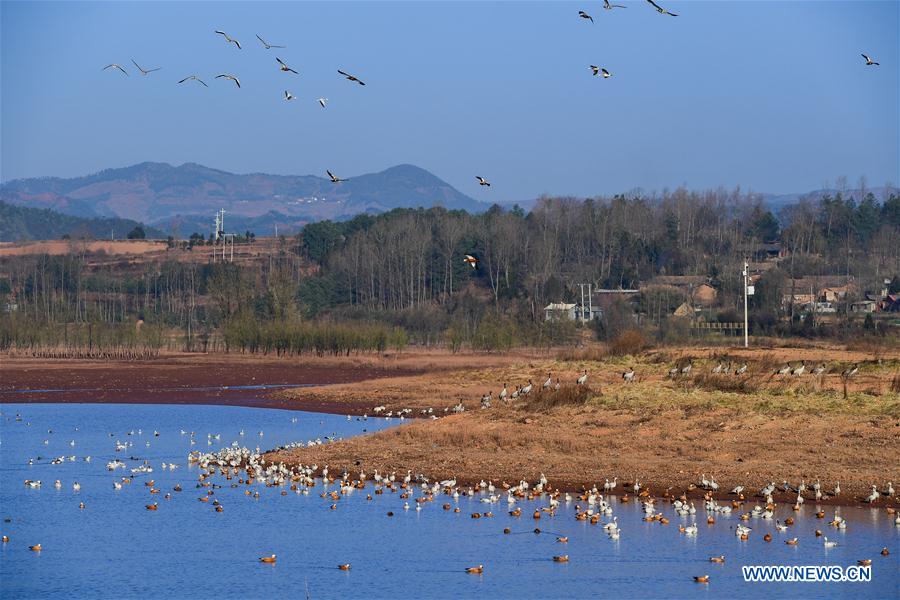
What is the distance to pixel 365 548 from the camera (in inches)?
760

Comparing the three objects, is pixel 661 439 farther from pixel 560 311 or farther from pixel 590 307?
pixel 590 307

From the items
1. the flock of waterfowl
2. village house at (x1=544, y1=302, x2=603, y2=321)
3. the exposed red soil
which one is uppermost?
village house at (x1=544, y1=302, x2=603, y2=321)

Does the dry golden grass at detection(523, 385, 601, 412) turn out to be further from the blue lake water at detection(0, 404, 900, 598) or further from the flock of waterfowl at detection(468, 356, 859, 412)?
the blue lake water at detection(0, 404, 900, 598)

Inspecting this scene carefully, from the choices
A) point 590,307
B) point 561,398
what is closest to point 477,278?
point 590,307

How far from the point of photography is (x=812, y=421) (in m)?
27.4

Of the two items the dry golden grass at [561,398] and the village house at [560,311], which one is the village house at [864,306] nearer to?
the village house at [560,311]

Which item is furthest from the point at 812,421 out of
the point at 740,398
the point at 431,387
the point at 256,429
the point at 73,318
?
the point at 73,318

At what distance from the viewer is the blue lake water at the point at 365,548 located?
1692cm

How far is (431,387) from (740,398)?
18.6m

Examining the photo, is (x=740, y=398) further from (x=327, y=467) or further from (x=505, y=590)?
(x=505, y=590)

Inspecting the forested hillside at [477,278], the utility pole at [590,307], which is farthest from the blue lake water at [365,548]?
the utility pole at [590,307]

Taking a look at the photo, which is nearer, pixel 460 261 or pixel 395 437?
pixel 395 437

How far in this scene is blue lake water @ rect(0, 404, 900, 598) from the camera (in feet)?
55.5

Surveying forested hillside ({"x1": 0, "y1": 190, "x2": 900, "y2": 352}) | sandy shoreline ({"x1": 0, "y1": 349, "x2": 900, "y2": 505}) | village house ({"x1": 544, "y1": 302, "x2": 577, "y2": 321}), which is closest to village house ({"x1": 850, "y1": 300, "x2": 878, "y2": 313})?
forested hillside ({"x1": 0, "y1": 190, "x2": 900, "y2": 352})
